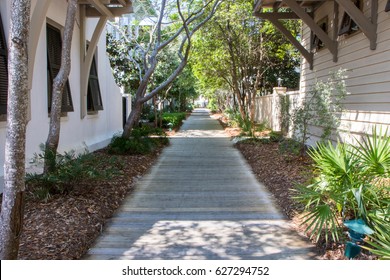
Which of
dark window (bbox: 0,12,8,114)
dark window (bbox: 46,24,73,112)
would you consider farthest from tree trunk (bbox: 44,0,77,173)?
dark window (bbox: 46,24,73,112)

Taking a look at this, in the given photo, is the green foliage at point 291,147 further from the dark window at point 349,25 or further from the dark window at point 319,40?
the dark window at point 319,40

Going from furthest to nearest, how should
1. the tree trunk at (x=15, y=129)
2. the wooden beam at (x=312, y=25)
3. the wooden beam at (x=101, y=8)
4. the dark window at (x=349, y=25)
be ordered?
the wooden beam at (x=312, y=25) < the dark window at (x=349, y=25) < the wooden beam at (x=101, y=8) < the tree trunk at (x=15, y=129)

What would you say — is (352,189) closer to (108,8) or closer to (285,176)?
(285,176)

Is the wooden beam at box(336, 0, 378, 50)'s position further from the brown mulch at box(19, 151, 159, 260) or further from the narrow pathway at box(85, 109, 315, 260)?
the brown mulch at box(19, 151, 159, 260)

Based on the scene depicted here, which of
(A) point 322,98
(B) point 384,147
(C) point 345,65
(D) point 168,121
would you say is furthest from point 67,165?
(D) point 168,121

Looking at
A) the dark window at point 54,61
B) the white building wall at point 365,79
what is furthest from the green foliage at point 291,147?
the dark window at point 54,61

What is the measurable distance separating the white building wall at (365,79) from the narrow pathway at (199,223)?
2170 mm

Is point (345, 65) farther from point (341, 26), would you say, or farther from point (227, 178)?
point (227, 178)

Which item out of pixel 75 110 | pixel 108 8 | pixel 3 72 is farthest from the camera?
pixel 108 8

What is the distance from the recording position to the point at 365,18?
826cm

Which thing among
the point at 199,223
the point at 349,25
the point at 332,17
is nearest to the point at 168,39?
the point at 332,17

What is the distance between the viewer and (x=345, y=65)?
9922 millimetres

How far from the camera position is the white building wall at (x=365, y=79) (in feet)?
24.4

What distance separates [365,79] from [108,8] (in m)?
6.59
